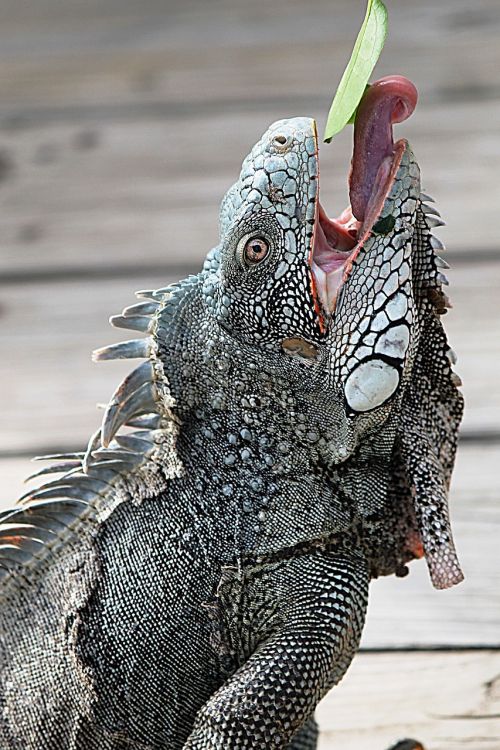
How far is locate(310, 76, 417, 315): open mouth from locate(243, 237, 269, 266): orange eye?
6 cm

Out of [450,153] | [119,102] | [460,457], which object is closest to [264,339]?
[460,457]

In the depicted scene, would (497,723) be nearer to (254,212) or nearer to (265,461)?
(265,461)

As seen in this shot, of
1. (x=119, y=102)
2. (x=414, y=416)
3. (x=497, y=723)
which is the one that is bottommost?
(x=497, y=723)

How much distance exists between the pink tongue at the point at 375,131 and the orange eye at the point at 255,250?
13 cm

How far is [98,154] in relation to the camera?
3.68m

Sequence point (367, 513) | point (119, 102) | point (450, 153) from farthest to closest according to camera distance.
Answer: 1. point (119, 102)
2. point (450, 153)
3. point (367, 513)

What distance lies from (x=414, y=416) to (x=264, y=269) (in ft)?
1.02

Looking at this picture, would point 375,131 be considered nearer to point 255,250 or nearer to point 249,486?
point 255,250

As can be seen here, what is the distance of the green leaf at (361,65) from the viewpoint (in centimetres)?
135

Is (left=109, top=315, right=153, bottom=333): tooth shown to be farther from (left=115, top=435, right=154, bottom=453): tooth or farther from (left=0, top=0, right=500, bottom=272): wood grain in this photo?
(left=0, top=0, right=500, bottom=272): wood grain

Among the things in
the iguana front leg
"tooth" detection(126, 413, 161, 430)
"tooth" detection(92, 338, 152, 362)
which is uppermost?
"tooth" detection(92, 338, 152, 362)

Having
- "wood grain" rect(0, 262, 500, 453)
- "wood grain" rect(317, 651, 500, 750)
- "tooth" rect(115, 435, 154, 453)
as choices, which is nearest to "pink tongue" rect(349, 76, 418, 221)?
"tooth" rect(115, 435, 154, 453)

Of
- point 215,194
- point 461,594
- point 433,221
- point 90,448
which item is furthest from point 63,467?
point 215,194

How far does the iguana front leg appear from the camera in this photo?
1464mm
